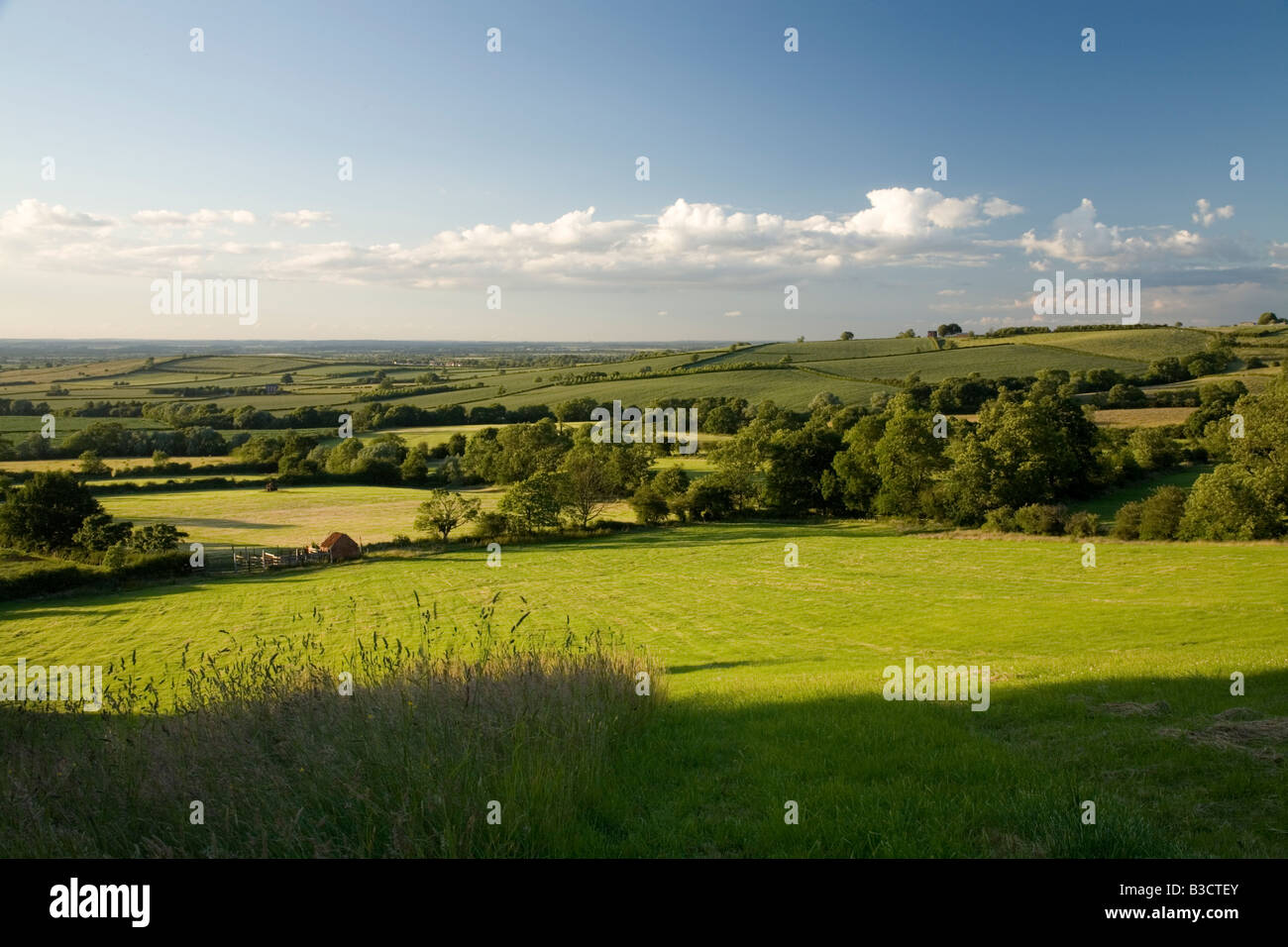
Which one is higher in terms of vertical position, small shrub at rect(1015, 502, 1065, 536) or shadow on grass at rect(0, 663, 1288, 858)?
shadow on grass at rect(0, 663, 1288, 858)

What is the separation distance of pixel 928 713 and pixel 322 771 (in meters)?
6.60

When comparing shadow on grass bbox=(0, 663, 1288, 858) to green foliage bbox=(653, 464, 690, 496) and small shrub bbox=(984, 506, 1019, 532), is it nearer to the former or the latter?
small shrub bbox=(984, 506, 1019, 532)

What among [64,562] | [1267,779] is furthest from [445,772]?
[64,562]

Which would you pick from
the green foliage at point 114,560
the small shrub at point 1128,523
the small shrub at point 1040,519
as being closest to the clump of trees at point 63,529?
the green foliage at point 114,560

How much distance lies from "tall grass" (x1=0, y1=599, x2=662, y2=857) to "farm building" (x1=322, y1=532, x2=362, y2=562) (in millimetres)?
47259

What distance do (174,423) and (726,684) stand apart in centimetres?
9836

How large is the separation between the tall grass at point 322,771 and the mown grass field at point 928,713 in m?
0.18

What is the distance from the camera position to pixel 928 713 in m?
8.48

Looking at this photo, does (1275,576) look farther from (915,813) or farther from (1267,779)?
(915,813)

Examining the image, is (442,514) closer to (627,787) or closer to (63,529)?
(63,529)

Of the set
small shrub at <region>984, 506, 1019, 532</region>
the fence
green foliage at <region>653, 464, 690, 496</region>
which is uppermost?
green foliage at <region>653, 464, 690, 496</region>

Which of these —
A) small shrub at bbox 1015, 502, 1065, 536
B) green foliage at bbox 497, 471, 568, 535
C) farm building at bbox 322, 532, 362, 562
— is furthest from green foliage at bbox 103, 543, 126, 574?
small shrub at bbox 1015, 502, 1065, 536

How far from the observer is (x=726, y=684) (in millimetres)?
12852

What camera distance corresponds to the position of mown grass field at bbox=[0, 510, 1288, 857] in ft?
16.5
